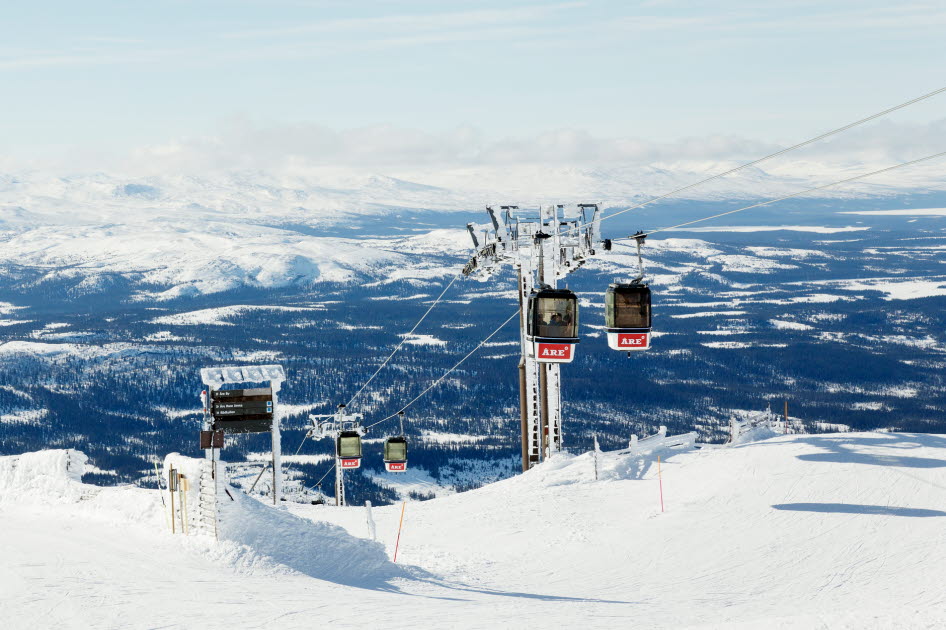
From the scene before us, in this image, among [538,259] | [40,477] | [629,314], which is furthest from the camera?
[538,259]

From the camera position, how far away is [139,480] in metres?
130

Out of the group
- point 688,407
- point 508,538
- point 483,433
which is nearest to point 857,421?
point 688,407

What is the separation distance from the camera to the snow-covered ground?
19594mm

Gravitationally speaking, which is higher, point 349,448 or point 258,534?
point 258,534

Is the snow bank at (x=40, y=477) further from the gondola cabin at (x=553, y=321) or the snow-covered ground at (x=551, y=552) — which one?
the gondola cabin at (x=553, y=321)

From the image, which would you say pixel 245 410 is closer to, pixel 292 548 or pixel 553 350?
pixel 292 548

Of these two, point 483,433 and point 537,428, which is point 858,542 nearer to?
point 537,428

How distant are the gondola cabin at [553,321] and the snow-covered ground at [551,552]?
587cm

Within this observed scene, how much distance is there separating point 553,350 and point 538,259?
1265 centimetres

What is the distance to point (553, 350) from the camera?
25531mm

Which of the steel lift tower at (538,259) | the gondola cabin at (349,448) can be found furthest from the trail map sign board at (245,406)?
the steel lift tower at (538,259)

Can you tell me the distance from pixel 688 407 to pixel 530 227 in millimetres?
155653

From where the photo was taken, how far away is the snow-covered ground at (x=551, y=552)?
1959 centimetres

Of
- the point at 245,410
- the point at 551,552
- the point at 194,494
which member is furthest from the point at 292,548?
the point at 245,410
